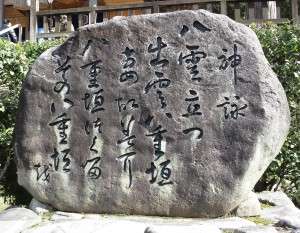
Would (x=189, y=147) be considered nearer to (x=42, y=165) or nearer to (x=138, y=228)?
(x=138, y=228)

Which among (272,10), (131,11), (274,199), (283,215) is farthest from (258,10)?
(283,215)

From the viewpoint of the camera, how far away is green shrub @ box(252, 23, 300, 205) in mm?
6340

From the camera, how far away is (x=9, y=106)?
22.2 feet

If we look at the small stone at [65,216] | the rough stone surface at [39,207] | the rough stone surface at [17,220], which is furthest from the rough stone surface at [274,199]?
the rough stone surface at [17,220]

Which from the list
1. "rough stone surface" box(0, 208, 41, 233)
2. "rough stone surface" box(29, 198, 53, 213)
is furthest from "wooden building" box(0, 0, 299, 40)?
"rough stone surface" box(0, 208, 41, 233)

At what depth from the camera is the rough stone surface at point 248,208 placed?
472cm

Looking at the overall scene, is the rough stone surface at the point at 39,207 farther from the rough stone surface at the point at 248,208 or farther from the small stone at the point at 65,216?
the rough stone surface at the point at 248,208

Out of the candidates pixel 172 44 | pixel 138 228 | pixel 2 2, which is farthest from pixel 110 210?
pixel 2 2

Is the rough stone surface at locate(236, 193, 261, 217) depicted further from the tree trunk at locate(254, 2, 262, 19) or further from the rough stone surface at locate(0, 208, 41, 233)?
the tree trunk at locate(254, 2, 262, 19)

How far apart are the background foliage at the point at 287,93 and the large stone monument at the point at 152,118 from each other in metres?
1.70

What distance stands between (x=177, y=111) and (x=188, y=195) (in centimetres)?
94

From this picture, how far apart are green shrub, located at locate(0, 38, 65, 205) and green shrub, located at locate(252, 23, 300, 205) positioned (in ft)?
12.7

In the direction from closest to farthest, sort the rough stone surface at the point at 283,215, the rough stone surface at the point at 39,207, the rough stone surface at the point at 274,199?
1. the rough stone surface at the point at 283,215
2. the rough stone surface at the point at 39,207
3. the rough stone surface at the point at 274,199

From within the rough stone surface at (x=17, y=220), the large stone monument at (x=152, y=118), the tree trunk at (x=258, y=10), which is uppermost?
the tree trunk at (x=258, y=10)
